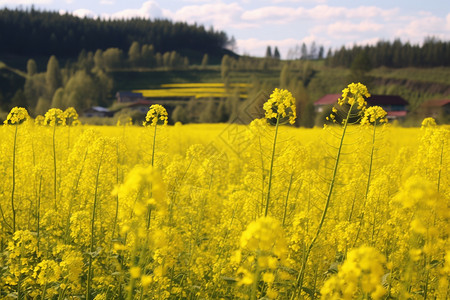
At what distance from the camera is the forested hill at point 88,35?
114m

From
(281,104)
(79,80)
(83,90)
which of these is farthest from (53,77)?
(281,104)

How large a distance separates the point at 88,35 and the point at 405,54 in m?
79.9

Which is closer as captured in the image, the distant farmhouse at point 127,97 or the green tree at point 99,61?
the distant farmhouse at point 127,97

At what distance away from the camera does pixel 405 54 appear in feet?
329

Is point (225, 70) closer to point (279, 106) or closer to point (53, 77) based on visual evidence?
point (53, 77)

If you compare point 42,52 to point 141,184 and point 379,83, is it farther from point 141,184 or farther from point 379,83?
point 141,184

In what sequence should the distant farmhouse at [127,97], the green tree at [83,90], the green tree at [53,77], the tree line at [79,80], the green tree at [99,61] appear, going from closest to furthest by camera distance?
the tree line at [79,80]
the green tree at [83,90]
the green tree at [53,77]
the distant farmhouse at [127,97]
the green tree at [99,61]

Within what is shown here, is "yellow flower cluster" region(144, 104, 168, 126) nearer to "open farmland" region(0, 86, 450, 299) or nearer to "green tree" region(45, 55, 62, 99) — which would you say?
"open farmland" region(0, 86, 450, 299)

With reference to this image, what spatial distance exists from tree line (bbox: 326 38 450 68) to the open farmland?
93.7 meters

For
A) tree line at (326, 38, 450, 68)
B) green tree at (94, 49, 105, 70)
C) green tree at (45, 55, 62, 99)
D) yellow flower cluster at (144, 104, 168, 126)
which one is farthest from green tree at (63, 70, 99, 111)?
yellow flower cluster at (144, 104, 168, 126)

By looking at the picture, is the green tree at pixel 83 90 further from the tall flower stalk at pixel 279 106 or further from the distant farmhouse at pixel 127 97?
the tall flower stalk at pixel 279 106

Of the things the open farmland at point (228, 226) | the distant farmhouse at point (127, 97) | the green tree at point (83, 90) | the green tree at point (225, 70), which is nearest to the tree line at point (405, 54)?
the green tree at point (225, 70)

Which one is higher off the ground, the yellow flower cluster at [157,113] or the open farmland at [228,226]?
the yellow flower cluster at [157,113]

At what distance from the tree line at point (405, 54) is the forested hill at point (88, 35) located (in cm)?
5361
